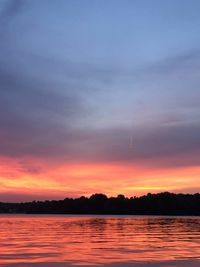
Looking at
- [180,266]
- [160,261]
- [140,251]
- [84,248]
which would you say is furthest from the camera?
[84,248]

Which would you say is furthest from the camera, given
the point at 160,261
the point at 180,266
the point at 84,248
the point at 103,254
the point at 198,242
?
the point at 198,242

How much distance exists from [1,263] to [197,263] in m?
12.9

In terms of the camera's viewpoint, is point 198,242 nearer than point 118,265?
No

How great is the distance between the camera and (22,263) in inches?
1230

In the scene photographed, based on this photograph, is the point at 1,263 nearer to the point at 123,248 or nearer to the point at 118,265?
the point at 118,265

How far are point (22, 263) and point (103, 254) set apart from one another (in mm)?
8251

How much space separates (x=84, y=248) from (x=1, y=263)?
12588 millimetres

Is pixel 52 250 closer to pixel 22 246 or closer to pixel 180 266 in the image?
pixel 22 246

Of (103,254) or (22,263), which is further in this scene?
(103,254)

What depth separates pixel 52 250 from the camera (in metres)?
40.5

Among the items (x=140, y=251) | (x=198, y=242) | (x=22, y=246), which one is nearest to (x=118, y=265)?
(x=140, y=251)

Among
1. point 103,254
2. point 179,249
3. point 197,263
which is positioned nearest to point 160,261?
point 197,263

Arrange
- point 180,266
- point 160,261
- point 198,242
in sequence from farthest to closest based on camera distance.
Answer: point 198,242 < point 160,261 < point 180,266

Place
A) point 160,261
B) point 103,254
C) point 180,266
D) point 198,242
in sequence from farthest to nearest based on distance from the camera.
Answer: point 198,242 < point 103,254 < point 160,261 < point 180,266
